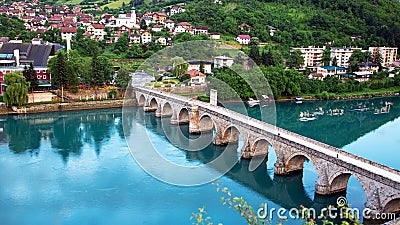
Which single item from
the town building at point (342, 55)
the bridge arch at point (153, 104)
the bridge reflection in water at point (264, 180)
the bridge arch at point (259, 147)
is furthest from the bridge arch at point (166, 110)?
the town building at point (342, 55)

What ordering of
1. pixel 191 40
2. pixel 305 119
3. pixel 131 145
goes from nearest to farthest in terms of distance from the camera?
1. pixel 131 145
2. pixel 305 119
3. pixel 191 40

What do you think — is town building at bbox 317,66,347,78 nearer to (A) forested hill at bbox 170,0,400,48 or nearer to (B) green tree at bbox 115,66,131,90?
(A) forested hill at bbox 170,0,400,48

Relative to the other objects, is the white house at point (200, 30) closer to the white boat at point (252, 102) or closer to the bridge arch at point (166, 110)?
the white boat at point (252, 102)

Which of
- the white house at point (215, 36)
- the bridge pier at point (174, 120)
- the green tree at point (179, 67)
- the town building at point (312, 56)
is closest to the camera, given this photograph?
the bridge pier at point (174, 120)

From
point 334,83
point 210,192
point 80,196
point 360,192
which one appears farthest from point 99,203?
point 334,83

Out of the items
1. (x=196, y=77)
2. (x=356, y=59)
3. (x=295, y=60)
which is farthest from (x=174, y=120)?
(x=356, y=59)

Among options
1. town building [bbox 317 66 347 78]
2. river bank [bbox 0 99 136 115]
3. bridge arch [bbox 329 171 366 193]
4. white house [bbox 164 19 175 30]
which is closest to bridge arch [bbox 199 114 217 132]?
bridge arch [bbox 329 171 366 193]

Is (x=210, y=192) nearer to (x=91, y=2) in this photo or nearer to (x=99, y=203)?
(x=99, y=203)
